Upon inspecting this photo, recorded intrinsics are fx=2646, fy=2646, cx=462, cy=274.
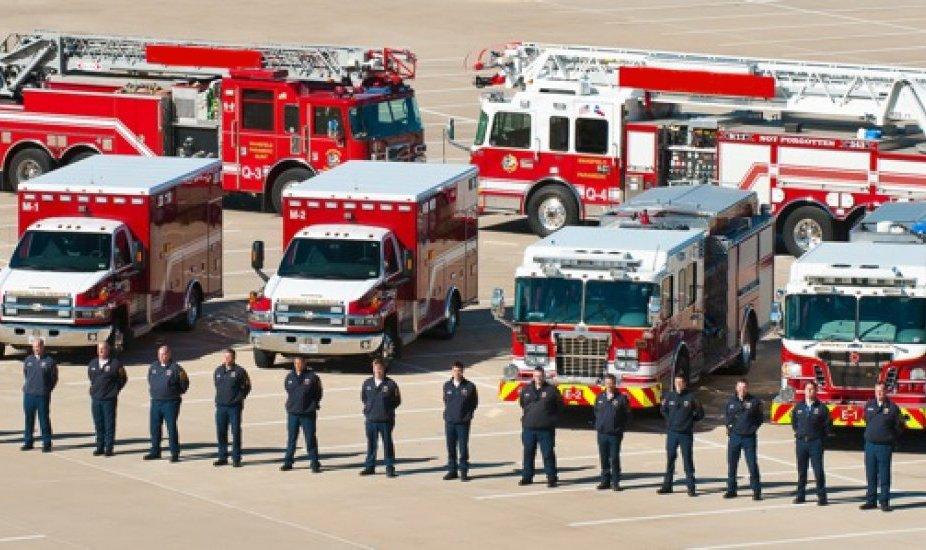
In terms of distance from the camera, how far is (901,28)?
77.1m

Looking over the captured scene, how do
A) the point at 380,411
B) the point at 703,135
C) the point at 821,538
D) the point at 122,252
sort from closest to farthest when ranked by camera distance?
the point at 821,538 < the point at 380,411 < the point at 122,252 < the point at 703,135

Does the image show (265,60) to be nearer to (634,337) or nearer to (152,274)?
(152,274)

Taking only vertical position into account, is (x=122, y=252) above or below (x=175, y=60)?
below

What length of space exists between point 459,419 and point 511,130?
18.1m

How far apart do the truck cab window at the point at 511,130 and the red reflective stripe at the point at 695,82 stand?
6.44 feet

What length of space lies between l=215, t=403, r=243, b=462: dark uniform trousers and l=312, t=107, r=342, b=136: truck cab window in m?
18.0

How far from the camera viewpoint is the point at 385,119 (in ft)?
160

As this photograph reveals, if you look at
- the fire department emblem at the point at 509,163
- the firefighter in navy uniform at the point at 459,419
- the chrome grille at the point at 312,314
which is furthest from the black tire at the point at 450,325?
the fire department emblem at the point at 509,163

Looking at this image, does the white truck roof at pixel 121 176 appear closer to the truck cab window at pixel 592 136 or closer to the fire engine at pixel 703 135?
the fire engine at pixel 703 135

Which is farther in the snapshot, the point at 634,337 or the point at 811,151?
the point at 811,151

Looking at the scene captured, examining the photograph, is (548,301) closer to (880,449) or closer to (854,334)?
(854,334)

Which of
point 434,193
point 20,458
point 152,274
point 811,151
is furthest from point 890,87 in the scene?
point 20,458

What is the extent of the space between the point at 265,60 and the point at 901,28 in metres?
32.2

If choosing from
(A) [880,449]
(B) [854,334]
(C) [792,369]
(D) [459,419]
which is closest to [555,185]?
(C) [792,369]
